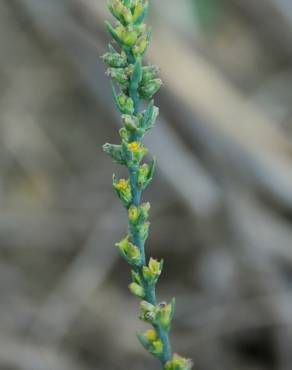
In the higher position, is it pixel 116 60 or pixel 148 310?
pixel 116 60

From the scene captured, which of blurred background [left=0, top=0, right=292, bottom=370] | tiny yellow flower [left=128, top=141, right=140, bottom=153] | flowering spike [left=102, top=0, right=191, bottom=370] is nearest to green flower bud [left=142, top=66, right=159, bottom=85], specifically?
flowering spike [left=102, top=0, right=191, bottom=370]

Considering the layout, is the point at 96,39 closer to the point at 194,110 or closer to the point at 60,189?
the point at 194,110

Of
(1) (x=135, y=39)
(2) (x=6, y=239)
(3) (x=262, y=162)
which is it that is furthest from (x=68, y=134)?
(1) (x=135, y=39)

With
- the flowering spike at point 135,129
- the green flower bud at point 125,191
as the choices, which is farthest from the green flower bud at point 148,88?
the green flower bud at point 125,191

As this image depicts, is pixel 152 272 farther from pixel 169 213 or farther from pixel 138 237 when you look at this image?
pixel 169 213

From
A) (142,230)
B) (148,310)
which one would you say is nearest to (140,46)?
(142,230)

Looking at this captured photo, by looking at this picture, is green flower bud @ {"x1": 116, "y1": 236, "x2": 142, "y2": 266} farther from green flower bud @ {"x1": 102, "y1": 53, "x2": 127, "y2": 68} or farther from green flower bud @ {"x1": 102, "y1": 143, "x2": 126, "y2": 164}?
green flower bud @ {"x1": 102, "y1": 53, "x2": 127, "y2": 68}
